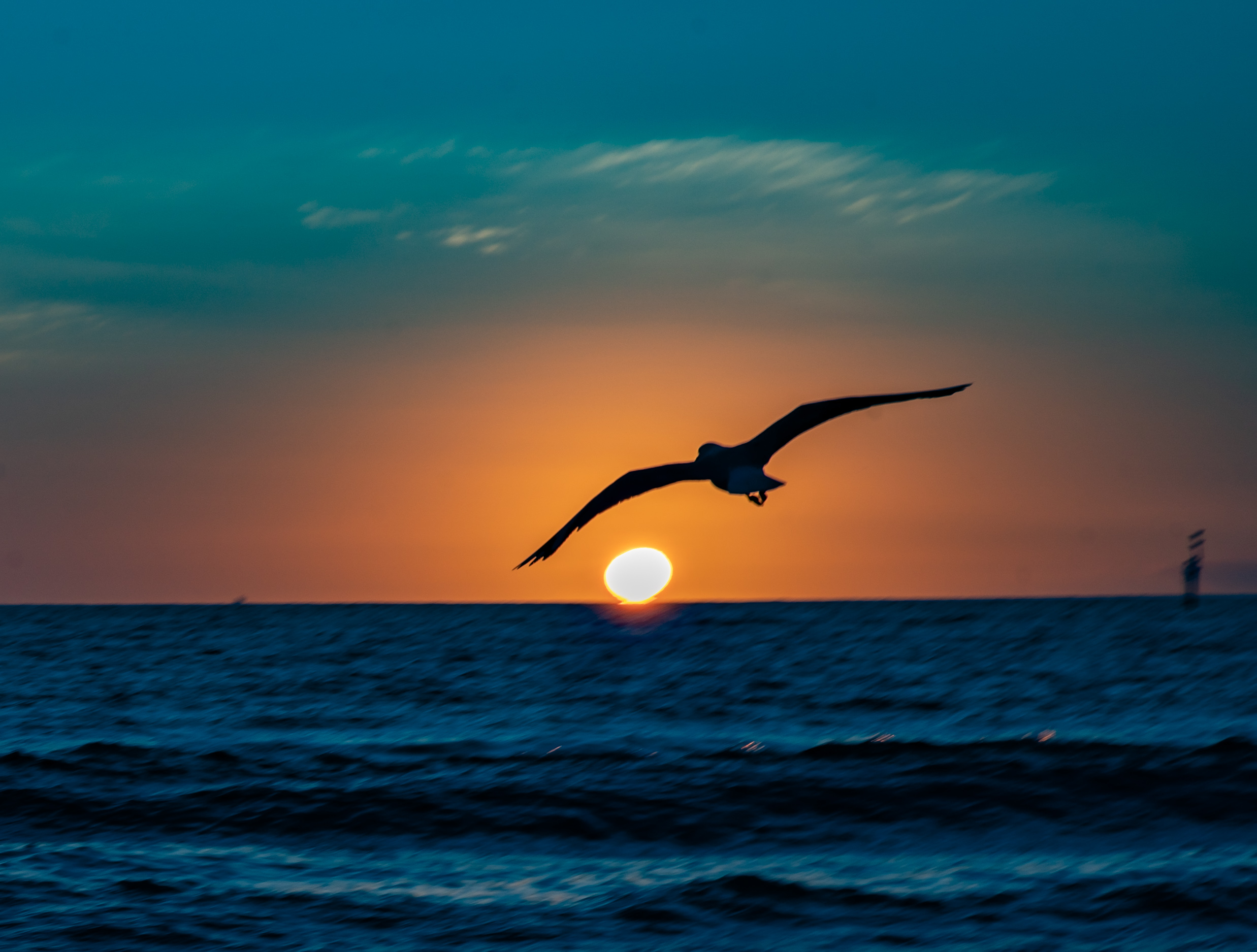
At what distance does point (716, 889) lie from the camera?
594 inches

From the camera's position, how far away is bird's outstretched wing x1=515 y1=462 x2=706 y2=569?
1362 cm

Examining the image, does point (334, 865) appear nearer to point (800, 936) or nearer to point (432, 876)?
point (432, 876)

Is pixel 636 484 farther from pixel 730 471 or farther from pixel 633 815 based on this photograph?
pixel 633 815

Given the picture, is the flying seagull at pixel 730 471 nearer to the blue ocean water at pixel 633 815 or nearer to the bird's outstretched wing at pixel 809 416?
the bird's outstretched wing at pixel 809 416

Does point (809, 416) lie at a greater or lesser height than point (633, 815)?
greater

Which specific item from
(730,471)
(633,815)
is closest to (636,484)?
(730,471)

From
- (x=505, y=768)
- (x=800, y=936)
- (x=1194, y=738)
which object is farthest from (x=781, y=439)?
(x=1194, y=738)

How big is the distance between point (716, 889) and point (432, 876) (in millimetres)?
3666

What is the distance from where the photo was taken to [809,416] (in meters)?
13.1

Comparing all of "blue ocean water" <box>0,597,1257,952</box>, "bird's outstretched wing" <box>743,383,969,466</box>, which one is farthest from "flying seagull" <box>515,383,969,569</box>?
"blue ocean water" <box>0,597,1257,952</box>

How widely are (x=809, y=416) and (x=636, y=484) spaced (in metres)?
2.08

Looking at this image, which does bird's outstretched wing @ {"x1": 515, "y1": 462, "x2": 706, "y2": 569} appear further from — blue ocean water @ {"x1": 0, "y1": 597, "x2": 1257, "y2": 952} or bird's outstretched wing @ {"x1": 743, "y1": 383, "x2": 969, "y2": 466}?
blue ocean water @ {"x1": 0, "y1": 597, "x2": 1257, "y2": 952}

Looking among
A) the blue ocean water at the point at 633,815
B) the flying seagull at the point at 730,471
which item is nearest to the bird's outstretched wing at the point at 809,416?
the flying seagull at the point at 730,471

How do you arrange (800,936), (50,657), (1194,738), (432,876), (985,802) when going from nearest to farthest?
(800,936)
(432,876)
(985,802)
(1194,738)
(50,657)
